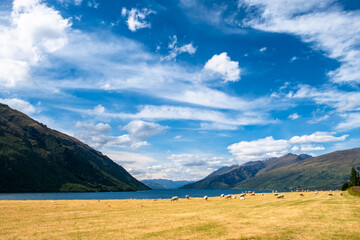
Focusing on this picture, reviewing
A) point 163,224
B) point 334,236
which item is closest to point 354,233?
point 334,236

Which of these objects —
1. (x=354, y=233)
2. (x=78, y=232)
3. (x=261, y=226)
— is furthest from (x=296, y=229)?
(x=78, y=232)

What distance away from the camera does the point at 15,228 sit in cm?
2480

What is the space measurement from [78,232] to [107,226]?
11.4 ft

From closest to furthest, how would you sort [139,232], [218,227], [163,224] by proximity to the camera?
1. [139,232]
2. [218,227]
3. [163,224]

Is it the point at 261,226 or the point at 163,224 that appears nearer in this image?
the point at 261,226

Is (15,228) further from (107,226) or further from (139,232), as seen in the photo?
(139,232)

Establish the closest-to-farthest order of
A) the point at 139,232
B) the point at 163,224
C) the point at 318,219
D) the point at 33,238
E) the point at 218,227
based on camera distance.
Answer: the point at 33,238, the point at 139,232, the point at 218,227, the point at 163,224, the point at 318,219

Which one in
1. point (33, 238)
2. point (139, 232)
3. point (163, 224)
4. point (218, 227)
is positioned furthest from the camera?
point (163, 224)

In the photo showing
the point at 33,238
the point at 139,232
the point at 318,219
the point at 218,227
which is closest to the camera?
the point at 33,238

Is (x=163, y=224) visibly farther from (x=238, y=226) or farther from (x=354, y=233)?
(x=354, y=233)

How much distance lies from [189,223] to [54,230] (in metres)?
13.5

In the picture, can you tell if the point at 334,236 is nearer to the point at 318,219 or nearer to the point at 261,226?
the point at 261,226

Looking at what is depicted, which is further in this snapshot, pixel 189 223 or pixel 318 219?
pixel 318 219

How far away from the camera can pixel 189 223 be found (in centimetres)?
2658
